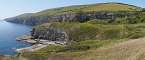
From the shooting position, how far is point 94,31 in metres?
171

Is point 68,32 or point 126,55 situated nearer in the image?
point 126,55

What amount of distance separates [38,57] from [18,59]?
5.95m

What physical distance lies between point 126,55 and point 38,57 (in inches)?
992

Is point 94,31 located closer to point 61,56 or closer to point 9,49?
point 9,49

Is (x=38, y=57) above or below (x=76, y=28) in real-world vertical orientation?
above

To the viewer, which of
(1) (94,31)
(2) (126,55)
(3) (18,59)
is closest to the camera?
(2) (126,55)

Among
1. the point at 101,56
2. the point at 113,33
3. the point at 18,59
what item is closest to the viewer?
the point at 101,56

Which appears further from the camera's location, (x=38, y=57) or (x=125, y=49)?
(x=38, y=57)

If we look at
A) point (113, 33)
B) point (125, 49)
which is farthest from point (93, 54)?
point (113, 33)

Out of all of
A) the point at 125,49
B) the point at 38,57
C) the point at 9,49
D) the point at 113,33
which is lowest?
the point at 9,49

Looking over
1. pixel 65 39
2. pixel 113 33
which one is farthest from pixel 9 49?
pixel 113 33

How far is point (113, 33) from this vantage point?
14562 centimetres

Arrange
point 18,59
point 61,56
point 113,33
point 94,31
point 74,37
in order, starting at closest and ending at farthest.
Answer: point 61,56 → point 18,59 → point 113,33 → point 94,31 → point 74,37

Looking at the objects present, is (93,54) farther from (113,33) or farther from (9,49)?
(9,49)
